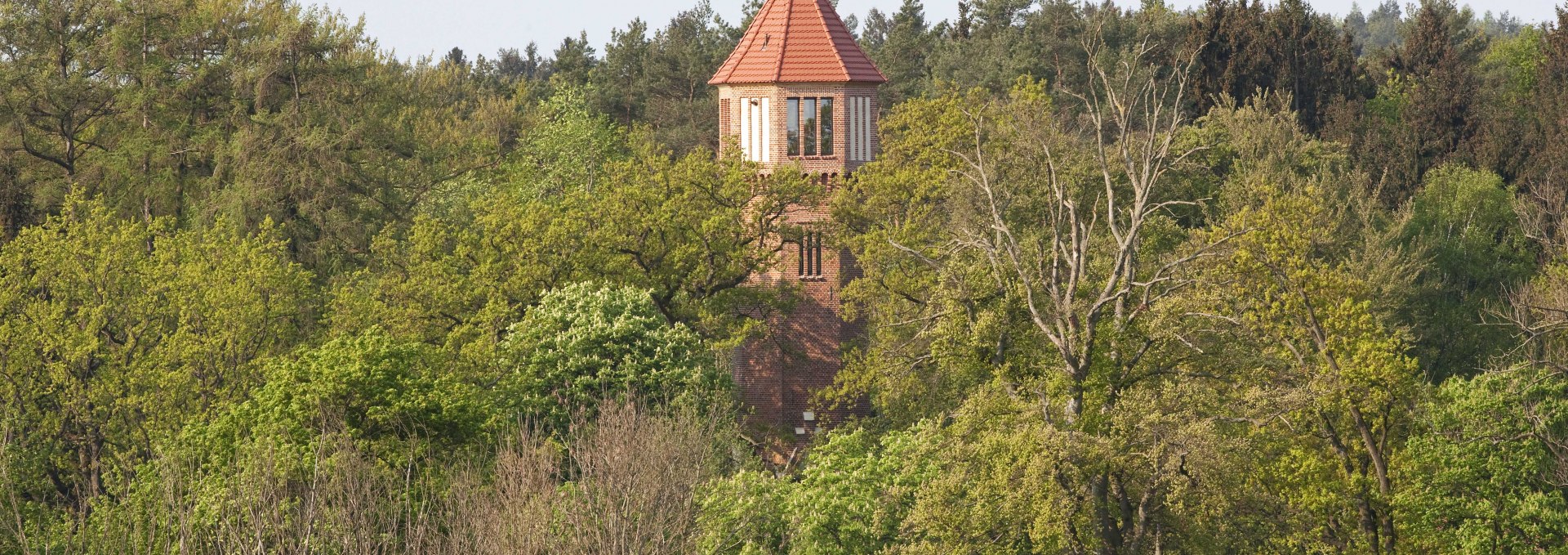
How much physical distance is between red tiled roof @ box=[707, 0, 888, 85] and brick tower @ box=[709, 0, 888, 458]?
0.03 metres

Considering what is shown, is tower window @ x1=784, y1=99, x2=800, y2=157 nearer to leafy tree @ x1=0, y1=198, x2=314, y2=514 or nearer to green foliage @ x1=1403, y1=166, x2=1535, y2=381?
leafy tree @ x1=0, y1=198, x2=314, y2=514

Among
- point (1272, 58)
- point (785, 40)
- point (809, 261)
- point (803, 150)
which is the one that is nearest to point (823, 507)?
point (809, 261)

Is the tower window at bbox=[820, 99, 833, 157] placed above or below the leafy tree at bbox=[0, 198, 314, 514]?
above

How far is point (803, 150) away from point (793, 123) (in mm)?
837

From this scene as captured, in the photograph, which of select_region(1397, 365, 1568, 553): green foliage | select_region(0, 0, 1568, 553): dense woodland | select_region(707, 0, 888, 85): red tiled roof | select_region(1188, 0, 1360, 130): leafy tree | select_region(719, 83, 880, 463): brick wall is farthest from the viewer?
select_region(1188, 0, 1360, 130): leafy tree

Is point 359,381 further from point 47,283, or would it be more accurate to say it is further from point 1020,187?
point 1020,187

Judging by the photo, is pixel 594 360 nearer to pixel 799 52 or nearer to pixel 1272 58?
pixel 799 52

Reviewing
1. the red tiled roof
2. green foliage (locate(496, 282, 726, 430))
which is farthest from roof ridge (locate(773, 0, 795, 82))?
green foliage (locate(496, 282, 726, 430))

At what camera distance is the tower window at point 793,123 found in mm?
53062

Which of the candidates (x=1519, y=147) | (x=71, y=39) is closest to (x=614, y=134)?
(x=71, y=39)

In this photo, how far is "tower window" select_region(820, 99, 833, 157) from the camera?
53062 millimetres

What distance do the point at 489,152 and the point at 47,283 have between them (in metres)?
22.8

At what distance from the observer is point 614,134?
267ft

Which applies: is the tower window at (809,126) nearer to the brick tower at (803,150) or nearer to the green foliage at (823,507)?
the brick tower at (803,150)
